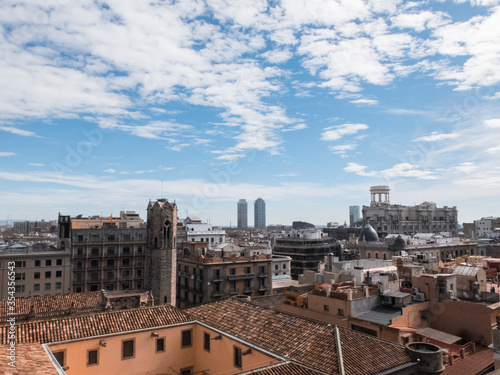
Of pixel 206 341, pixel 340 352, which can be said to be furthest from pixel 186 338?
pixel 340 352

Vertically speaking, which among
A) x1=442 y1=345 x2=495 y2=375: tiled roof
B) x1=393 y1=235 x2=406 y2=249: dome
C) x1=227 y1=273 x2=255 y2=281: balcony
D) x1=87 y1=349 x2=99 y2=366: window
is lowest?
x1=442 y1=345 x2=495 y2=375: tiled roof

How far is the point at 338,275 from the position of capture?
4569cm

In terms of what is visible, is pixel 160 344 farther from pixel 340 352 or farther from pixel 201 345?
pixel 340 352

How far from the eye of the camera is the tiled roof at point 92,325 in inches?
744

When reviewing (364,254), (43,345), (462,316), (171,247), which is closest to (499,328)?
(462,316)

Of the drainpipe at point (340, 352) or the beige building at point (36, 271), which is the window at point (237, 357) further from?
the beige building at point (36, 271)

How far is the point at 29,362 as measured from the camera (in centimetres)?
1483

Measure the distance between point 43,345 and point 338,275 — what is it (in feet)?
113

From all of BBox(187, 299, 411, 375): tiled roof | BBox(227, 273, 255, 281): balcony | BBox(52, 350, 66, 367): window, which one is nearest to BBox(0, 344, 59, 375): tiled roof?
BBox(52, 350, 66, 367): window

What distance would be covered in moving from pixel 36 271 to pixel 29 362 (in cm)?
5078

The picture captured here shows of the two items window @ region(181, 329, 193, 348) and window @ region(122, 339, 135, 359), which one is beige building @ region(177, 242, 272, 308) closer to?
window @ region(181, 329, 193, 348)

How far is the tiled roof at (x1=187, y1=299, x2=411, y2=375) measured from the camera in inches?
645

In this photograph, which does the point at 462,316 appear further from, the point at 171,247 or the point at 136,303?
the point at 171,247

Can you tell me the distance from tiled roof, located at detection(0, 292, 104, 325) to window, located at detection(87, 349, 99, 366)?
10.2 meters
